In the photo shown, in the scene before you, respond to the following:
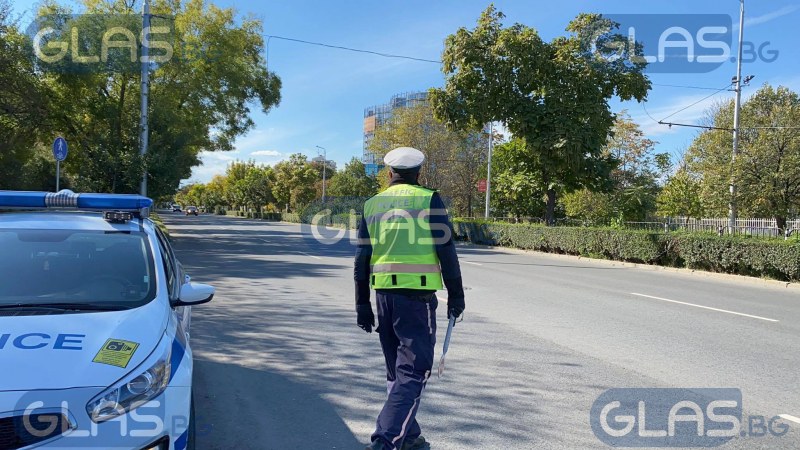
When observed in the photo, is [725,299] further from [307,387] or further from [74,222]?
[74,222]

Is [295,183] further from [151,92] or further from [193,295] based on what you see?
[193,295]

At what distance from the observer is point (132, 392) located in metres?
2.57

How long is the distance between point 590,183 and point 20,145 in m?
22.5

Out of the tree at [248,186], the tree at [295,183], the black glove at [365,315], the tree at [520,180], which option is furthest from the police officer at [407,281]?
the tree at [248,186]

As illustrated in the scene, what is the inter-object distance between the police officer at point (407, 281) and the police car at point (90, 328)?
1.16 metres

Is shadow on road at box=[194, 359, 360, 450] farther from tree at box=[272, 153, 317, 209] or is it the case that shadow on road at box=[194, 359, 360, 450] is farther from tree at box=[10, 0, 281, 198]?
tree at box=[272, 153, 317, 209]

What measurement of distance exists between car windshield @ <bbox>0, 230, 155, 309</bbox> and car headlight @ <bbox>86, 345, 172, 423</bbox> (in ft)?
2.14

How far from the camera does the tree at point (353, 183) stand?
66.4 m

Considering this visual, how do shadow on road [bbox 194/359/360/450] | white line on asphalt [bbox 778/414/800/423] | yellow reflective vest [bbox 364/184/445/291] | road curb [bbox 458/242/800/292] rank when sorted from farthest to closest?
road curb [bbox 458/242/800/292] → white line on asphalt [bbox 778/414/800/423] → shadow on road [bbox 194/359/360/450] → yellow reflective vest [bbox 364/184/445/291]

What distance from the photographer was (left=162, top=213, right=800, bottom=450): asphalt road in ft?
13.3

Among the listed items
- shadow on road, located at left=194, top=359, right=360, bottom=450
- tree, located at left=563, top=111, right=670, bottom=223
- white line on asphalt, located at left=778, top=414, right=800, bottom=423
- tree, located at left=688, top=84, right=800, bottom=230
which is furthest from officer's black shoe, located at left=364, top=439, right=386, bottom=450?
tree, located at left=563, top=111, right=670, bottom=223

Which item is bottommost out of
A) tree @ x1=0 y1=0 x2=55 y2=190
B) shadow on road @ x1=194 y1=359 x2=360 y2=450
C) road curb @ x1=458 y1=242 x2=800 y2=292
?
shadow on road @ x1=194 y1=359 x2=360 y2=450

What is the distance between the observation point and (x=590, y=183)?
24.3 m
